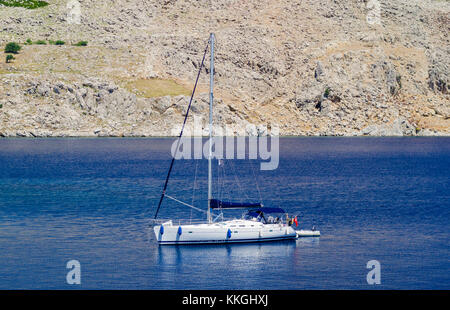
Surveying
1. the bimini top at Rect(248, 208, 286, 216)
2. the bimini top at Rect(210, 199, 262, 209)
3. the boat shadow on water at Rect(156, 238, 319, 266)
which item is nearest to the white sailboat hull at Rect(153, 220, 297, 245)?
the boat shadow on water at Rect(156, 238, 319, 266)

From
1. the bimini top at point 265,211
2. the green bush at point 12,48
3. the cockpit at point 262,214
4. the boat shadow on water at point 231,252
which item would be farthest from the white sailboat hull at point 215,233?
the green bush at point 12,48

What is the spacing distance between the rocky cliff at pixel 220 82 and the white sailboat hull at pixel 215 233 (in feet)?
380

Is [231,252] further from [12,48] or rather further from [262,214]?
[12,48]

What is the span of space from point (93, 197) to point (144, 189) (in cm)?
759

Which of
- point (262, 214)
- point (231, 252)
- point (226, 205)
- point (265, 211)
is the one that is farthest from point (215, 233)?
point (265, 211)

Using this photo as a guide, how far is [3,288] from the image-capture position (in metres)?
37.7

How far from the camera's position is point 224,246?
47.6 metres

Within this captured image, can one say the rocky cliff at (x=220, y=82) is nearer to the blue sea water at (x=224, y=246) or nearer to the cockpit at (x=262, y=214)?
the blue sea water at (x=224, y=246)

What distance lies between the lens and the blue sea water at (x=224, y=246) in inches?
1588

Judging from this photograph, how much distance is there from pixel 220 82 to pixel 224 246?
13611 centimetres

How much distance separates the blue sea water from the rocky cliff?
51.7m

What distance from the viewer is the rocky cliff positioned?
531 ft

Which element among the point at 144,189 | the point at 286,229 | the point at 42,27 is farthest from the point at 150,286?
the point at 42,27
